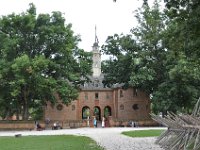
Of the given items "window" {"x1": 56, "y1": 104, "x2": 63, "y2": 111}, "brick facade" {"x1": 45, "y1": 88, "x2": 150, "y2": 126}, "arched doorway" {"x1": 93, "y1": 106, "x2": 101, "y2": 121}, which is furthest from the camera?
"arched doorway" {"x1": 93, "y1": 106, "x2": 101, "y2": 121}

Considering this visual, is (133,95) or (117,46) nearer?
(117,46)

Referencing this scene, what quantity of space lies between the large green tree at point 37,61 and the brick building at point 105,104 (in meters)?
12.7

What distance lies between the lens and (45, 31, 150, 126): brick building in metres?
79.1

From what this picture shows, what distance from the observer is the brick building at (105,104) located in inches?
3113

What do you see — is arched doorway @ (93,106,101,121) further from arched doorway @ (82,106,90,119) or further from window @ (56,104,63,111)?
window @ (56,104,63,111)

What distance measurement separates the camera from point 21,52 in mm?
61875

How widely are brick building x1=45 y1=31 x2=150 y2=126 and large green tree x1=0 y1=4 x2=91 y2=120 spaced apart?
41.6 feet

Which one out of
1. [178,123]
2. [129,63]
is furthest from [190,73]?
[178,123]

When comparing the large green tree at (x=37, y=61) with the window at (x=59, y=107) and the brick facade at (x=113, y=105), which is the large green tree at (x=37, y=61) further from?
the brick facade at (x=113, y=105)

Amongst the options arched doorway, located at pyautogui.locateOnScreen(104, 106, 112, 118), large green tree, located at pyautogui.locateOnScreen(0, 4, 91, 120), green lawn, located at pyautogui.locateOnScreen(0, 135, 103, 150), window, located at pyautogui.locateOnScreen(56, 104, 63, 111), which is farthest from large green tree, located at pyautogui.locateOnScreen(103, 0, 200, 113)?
green lawn, located at pyautogui.locateOnScreen(0, 135, 103, 150)

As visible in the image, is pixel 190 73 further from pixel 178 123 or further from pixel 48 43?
pixel 178 123

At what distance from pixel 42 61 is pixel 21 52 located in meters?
6.52

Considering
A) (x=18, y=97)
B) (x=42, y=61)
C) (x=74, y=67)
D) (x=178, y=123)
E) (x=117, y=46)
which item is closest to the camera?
(x=178, y=123)

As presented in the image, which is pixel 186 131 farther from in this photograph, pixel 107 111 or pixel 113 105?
pixel 107 111
